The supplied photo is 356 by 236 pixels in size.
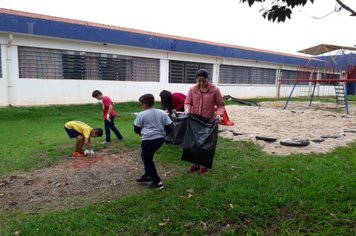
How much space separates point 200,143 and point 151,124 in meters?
0.73

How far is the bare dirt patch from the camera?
373 cm

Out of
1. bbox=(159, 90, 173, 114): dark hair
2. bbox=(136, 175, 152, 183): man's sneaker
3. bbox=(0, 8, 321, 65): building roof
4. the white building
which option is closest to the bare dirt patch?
bbox=(136, 175, 152, 183): man's sneaker

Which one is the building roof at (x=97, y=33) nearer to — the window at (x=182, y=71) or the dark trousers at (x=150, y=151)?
the window at (x=182, y=71)

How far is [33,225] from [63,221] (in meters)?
0.30

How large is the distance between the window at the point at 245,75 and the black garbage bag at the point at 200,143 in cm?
1696

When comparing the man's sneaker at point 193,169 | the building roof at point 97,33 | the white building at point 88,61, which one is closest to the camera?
the man's sneaker at point 193,169

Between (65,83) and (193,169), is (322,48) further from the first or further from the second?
(193,169)

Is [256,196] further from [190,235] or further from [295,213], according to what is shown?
[190,235]

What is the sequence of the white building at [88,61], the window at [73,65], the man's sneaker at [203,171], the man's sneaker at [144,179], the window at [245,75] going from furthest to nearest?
the window at [245,75] → the window at [73,65] → the white building at [88,61] → the man's sneaker at [203,171] → the man's sneaker at [144,179]

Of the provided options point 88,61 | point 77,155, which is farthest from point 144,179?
point 88,61

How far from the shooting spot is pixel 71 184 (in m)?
4.25

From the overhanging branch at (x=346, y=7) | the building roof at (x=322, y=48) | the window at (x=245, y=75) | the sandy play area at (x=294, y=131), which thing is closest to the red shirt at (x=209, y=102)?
the sandy play area at (x=294, y=131)

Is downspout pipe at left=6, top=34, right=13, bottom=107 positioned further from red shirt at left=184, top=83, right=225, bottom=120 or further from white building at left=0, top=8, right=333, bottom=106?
red shirt at left=184, top=83, right=225, bottom=120

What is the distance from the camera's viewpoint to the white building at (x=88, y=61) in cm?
1191
